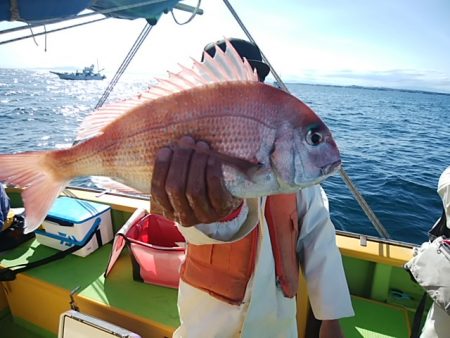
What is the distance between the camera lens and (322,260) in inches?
70.1

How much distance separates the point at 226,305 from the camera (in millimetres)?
1562

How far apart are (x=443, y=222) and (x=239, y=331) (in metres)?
1.48

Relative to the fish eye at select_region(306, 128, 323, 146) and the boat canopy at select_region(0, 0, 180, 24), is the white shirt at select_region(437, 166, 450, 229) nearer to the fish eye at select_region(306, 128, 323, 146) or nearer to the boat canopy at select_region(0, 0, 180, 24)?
the fish eye at select_region(306, 128, 323, 146)

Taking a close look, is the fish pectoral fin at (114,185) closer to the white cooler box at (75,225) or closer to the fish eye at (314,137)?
the fish eye at (314,137)

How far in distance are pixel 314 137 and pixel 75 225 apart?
2662mm

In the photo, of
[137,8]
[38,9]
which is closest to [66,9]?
[38,9]

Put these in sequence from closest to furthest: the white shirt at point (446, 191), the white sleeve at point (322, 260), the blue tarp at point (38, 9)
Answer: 1. the blue tarp at point (38, 9)
2. the white sleeve at point (322, 260)
3. the white shirt at point (446, 191)

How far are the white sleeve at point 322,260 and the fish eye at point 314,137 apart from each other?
65cm

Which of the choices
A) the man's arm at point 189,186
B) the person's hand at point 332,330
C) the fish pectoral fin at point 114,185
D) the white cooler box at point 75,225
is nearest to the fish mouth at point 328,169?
the man's arm at point 189,186

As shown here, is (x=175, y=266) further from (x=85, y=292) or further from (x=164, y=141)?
(x=164, y=141)

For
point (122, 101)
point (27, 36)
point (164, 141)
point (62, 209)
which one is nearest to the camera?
point (164, 141)

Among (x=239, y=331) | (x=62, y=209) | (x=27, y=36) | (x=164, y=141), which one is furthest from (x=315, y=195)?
(x=62, y=209)

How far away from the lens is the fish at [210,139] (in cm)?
115

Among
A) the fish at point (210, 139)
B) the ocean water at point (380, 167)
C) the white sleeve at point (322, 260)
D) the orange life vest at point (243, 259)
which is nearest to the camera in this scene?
the fish at point (210, 139)
